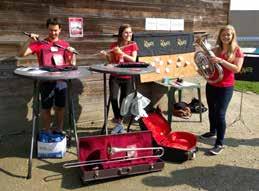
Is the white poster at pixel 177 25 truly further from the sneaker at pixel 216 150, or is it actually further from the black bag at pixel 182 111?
the sneaker at pixel 216 150

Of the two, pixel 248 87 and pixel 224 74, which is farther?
pixel 248 87

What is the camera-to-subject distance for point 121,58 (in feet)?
18.4

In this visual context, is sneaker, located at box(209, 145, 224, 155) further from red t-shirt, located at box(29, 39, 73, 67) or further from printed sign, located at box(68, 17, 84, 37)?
printed sign, located at box(68, 17, 84, 37)

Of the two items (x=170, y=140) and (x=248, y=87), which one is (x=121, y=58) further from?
(x=248, y=87)

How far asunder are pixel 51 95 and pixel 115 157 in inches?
52.8

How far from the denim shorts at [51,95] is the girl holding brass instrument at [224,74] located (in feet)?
6.67

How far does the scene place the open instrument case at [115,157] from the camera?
449 centimetres

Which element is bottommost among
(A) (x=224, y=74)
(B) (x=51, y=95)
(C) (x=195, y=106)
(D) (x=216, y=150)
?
(D) (x=216, y=150)

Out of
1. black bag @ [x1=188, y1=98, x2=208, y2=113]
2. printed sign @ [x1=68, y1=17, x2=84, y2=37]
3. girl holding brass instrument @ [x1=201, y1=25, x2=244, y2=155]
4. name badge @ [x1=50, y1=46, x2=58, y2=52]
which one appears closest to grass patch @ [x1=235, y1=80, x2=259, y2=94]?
black bag @ [x1=188, y1=98, x2=208, y2=113]

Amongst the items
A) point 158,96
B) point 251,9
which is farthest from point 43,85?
point 251,9

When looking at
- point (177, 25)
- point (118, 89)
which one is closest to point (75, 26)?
point (118, 89)

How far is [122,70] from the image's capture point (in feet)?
16.2

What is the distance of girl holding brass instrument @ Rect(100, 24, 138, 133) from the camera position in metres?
5.61

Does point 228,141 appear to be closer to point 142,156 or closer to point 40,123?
point 142,156
